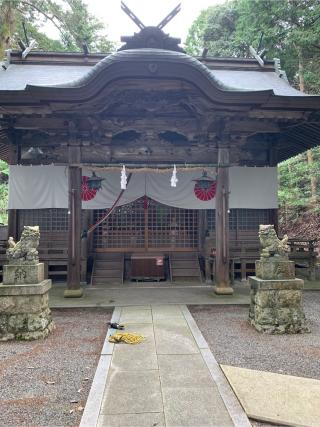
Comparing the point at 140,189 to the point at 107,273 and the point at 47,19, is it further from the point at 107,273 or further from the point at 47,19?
the point at 47,19

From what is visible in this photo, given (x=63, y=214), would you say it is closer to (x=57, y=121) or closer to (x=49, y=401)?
(x=57, y=121)

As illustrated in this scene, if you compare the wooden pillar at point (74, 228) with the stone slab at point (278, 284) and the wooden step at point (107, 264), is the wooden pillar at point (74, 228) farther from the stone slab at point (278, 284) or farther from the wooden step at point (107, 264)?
the stone slab at point (278, 284)

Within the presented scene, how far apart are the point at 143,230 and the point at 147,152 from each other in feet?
10.6

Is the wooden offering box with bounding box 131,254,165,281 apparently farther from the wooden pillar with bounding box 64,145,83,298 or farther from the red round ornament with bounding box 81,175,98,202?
the wooden pillar with bounding box 64,145,83,298

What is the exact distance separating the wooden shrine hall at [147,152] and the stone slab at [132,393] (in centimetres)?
410

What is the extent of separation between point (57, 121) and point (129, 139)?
184 centimetres

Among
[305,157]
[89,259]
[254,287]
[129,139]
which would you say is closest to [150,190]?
[129,139]

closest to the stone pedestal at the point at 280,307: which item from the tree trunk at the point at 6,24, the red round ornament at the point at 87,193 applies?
the red round ornament at the point at 87,193

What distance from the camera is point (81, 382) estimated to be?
3.59 metres

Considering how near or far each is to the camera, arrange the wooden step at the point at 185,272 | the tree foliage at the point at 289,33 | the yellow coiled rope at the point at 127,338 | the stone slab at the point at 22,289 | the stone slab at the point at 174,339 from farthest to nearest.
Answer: the tree foliage at the point at 289,33 → the wooden step at the point at 185,272 → the stone slab at the point at 22,289 → the yellow coiled rope at the point at 127,338 → the stone slab at the point at 174,339

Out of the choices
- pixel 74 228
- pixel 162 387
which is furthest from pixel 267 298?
pixel 74 228

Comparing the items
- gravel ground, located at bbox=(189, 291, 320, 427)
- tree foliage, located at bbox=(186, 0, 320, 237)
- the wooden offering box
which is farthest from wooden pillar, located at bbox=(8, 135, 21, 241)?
tree foliage, located at bbox=(186, 0, 320, 237)

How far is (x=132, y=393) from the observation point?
3.25 meters

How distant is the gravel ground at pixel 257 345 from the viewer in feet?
13.2
